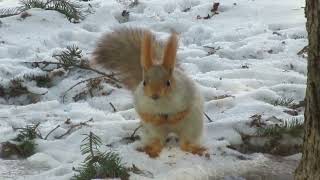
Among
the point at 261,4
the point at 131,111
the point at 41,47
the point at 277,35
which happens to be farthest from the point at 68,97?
the point at 261,4

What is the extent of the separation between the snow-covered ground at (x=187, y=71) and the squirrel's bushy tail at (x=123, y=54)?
0.84 ft

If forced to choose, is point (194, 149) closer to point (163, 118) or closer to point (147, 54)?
point (163, 118)

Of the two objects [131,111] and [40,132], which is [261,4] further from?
[40,132]

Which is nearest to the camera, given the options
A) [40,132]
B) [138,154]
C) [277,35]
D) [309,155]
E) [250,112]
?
[309,155]

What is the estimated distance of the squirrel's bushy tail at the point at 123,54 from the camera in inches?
135

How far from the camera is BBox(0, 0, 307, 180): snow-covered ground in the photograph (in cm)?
299

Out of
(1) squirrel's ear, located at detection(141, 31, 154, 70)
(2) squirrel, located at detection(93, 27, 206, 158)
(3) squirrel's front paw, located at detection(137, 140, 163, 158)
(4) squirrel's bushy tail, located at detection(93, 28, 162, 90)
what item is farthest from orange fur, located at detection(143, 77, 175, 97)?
(4) squirrel's bushy tail, located at detection(93, 28, 162, 90)

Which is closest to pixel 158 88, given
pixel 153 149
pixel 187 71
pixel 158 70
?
pixel 158 70

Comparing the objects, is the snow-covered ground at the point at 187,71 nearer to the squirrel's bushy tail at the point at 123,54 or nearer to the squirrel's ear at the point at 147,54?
the squirrel's bushy tail at the point at 123,54

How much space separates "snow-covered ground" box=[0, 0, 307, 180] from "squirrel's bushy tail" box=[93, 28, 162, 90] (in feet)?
0.84

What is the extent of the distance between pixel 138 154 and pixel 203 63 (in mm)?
1632

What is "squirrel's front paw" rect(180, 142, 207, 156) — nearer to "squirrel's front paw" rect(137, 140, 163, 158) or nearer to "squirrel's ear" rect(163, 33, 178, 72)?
"squirrel's front paw" rect(137, 140, 163, 158)

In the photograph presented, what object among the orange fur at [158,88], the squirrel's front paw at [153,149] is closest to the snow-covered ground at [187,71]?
the squirrel's front paw at [153,149]

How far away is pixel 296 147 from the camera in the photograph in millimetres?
3211
